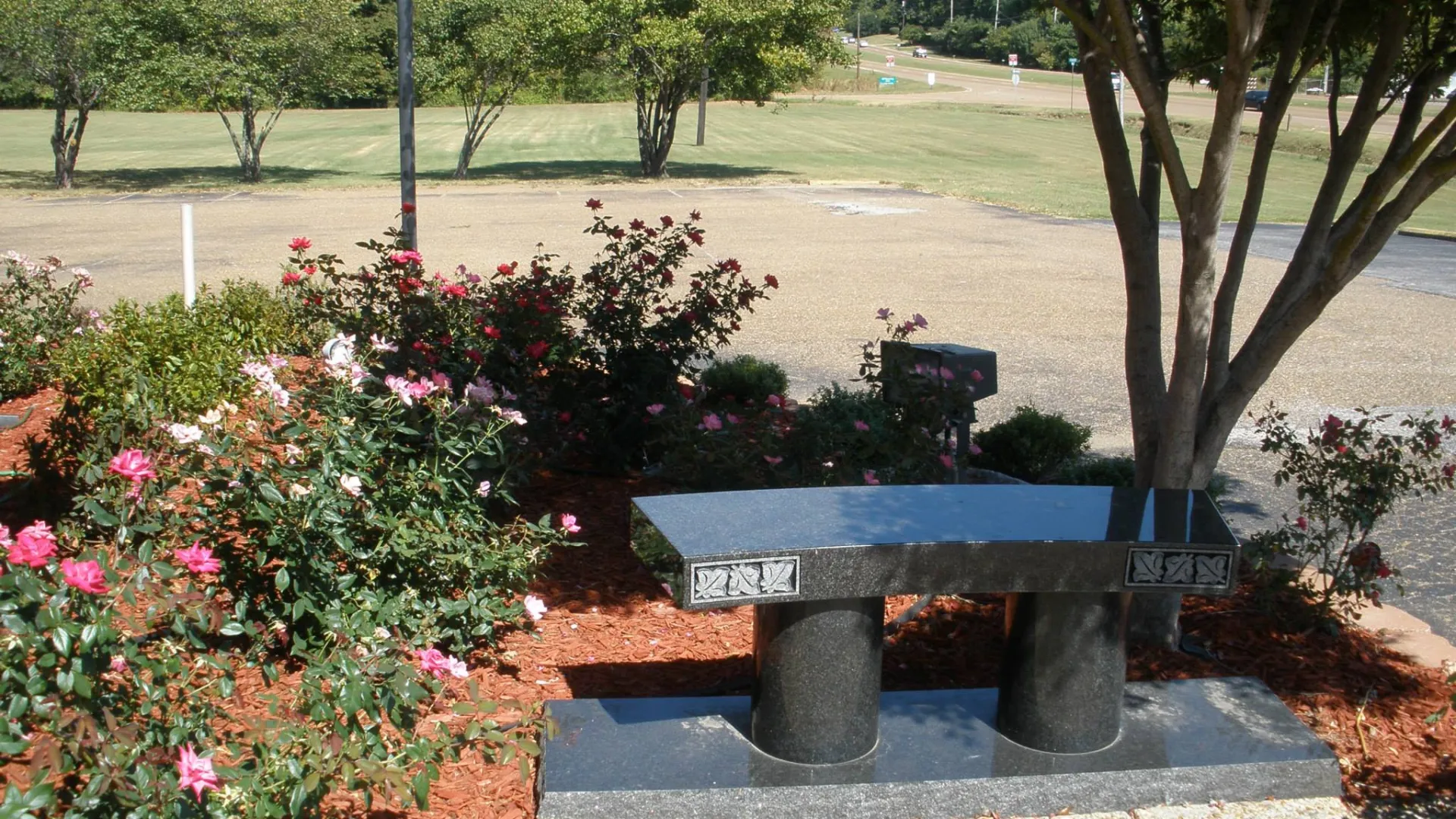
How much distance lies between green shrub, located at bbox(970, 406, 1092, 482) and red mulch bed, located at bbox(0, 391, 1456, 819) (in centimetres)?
182

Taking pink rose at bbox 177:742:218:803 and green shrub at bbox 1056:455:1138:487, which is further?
green shrub at bbox 1056:455:1138:487

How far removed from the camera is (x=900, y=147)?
1629 inches

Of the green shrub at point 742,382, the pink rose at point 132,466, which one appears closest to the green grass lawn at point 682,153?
the green shrub at point 742,382

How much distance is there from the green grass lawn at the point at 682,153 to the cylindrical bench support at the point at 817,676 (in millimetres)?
20567

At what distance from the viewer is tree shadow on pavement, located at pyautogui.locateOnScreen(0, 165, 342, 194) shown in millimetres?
26891

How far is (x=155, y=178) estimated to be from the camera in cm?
2947

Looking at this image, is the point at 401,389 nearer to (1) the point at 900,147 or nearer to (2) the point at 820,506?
(2) the point at 820,506

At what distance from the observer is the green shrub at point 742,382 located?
765cm

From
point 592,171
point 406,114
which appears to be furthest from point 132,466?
point 592,171

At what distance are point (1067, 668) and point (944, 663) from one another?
98 centimetres

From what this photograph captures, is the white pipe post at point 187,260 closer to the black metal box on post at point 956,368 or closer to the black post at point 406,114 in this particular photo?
the black post at point 406,114

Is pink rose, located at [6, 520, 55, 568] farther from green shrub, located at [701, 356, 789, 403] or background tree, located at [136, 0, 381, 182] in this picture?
background tree, located at [136, 0, 381, 182]

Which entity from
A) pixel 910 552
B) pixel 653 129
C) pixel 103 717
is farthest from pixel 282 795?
pixel 653 129

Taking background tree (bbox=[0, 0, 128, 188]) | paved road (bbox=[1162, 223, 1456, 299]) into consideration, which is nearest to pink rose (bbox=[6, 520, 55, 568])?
paved road (bbox=[1162, 223, 1456, 299])
